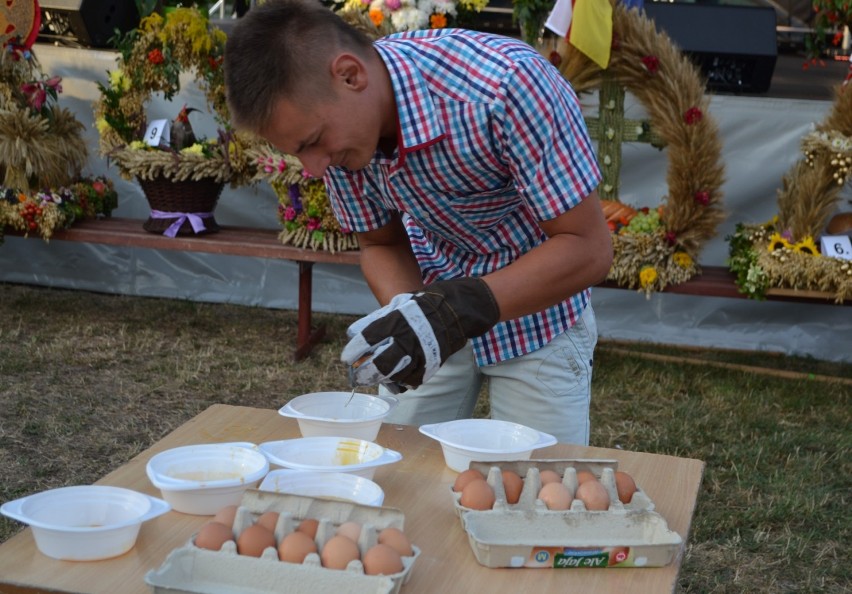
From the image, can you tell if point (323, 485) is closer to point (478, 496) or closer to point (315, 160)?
point (478, 496)

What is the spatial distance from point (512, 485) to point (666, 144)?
2834 millimetres

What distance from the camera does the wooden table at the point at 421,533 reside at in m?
1.18

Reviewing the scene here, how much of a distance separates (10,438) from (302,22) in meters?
2.34

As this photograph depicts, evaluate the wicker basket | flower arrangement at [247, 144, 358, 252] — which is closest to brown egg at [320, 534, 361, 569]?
flower arrangement at [247, 144, 358, 252]

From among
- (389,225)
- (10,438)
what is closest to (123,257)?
(10,438)

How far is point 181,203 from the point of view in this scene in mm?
4215

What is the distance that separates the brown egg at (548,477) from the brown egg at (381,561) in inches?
11.5

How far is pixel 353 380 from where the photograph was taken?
1522 mm

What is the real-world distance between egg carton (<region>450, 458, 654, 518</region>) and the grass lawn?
133 cm

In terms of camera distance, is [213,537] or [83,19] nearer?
[213,537]

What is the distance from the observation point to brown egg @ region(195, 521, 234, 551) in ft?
3.80

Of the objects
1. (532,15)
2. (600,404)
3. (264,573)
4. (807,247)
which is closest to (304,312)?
(600,404)

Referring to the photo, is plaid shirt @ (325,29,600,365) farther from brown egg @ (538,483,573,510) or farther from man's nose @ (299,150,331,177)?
brown egg @ (538,483,573,510)

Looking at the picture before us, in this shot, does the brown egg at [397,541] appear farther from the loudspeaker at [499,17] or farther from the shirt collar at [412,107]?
the loudspeaker at [499,17]
